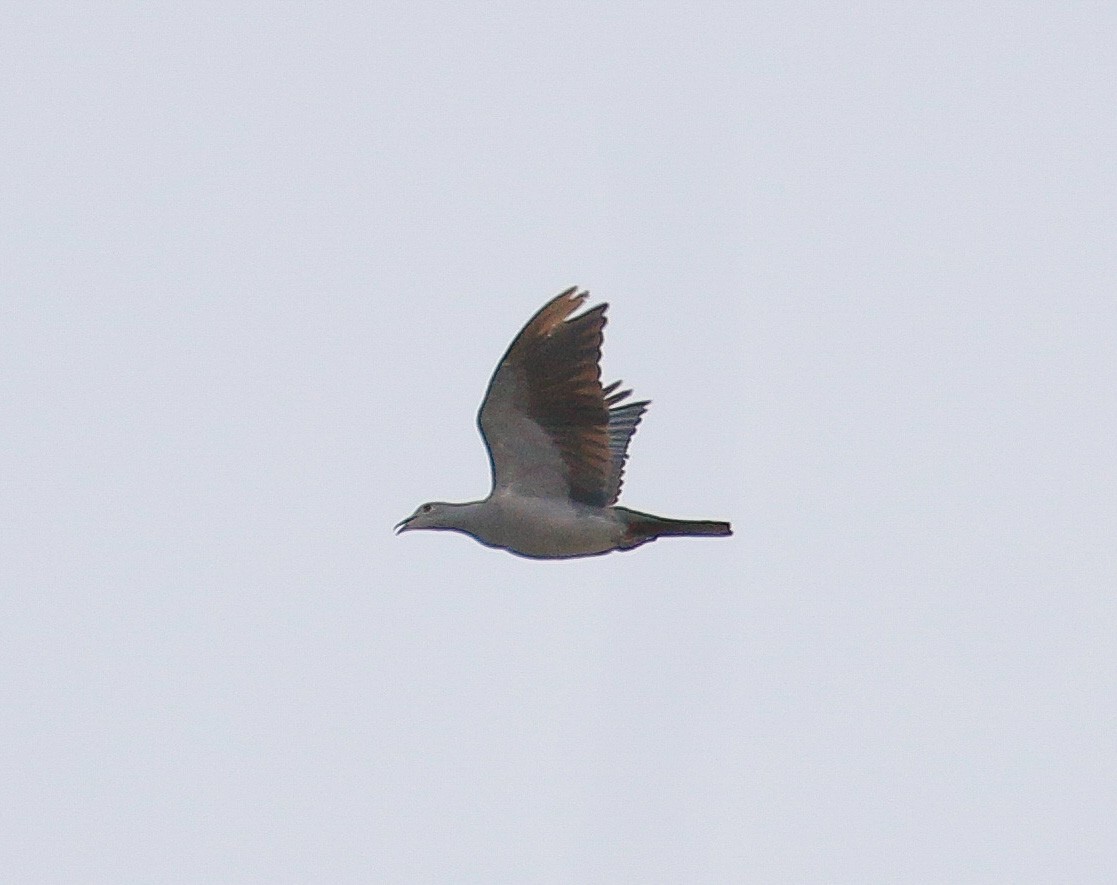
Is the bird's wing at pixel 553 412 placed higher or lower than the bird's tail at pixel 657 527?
higher

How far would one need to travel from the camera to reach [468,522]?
19.8m

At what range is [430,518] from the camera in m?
20.0

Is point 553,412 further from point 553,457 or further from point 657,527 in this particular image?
point 657,527

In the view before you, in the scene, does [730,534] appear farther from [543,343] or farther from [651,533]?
[543,343]

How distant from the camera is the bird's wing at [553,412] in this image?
64.1 feet

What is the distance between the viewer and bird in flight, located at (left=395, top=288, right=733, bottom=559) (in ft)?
64.2

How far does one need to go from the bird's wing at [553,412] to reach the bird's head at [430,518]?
0.37 meters

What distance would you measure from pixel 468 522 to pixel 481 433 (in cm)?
60

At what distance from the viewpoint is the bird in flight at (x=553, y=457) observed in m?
19.6

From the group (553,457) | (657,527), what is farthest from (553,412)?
(657,527)

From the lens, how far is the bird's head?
19906 mm

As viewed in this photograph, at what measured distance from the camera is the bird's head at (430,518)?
65.3 feet

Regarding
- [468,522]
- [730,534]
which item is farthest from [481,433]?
[730,534]

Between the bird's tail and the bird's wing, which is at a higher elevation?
the bird's wing
